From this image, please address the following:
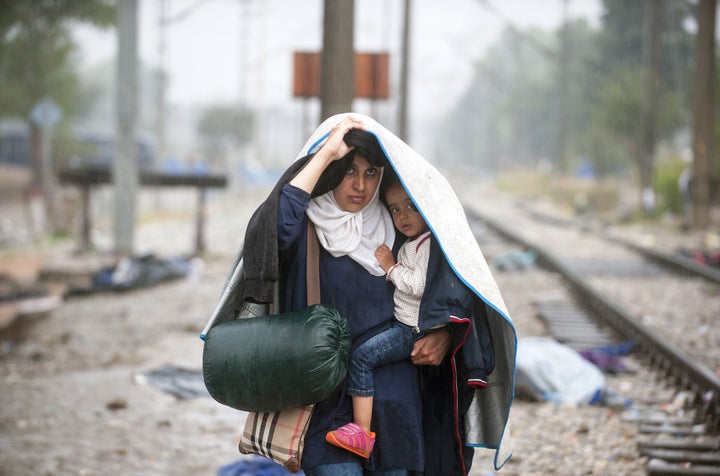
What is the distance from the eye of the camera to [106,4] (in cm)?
2988

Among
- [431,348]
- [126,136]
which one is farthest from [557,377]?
[126,136]

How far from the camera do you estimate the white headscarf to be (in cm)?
270

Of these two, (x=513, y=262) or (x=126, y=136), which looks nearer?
(x=513, y=262)

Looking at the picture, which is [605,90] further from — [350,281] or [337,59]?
[350,281]

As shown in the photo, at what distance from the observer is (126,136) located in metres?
13.5

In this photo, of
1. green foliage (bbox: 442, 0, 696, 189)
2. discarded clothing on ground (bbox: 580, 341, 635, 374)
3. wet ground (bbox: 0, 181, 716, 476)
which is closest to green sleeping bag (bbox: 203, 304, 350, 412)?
wet ground (bbox: 0, 181, 716, 476)

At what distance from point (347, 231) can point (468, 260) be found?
0.42m

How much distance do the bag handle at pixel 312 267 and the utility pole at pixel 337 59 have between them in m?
2.97

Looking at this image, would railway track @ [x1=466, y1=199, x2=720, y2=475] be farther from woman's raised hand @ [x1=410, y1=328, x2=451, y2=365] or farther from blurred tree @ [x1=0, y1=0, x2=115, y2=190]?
blurred tree @ [x1=0, y1=0, x2=115, y2=190]

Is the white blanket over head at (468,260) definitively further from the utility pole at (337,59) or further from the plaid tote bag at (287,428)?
the utility pole at (337,59)

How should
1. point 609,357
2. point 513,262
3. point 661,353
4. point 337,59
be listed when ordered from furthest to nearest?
point 513,262 → point 661,353 → point 609,357 → point 337,59

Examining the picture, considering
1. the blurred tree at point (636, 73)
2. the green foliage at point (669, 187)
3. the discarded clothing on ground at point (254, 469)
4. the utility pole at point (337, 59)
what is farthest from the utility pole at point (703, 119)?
the discarded clothing on ground at point (254, 469)

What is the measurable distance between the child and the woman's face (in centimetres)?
10

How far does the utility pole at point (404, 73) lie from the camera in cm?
2112
